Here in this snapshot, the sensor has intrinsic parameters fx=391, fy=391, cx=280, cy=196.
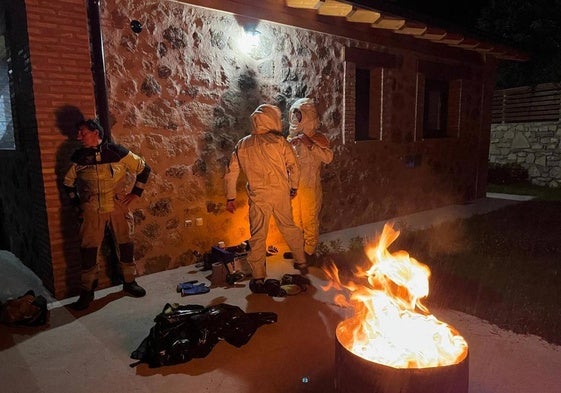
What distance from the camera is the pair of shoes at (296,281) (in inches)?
189

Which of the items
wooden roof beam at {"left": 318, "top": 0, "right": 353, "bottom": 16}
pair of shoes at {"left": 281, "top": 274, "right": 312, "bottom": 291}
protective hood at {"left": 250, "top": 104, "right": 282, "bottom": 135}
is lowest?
pair of shoes at {"left": 281, "top": 274, "right": 312, "bottom": 291}

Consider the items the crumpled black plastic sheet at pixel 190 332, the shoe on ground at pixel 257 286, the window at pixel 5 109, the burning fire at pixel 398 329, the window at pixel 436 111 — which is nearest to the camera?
the burning fire at pixel 398 329

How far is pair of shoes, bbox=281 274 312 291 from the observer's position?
4.79 metres

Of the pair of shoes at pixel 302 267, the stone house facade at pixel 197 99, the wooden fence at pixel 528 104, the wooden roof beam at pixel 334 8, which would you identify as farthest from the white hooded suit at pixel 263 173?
the wooden fence at pixel 528 104

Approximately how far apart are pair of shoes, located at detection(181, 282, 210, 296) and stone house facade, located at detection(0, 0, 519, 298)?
0.93 meters

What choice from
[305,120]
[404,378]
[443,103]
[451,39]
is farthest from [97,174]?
[443,103]

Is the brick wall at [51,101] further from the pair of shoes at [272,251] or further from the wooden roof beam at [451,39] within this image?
the wooden roof beam at [451,39]

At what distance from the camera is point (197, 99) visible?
5648mm

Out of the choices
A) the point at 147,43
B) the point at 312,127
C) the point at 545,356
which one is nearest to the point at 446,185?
the point at 312,127

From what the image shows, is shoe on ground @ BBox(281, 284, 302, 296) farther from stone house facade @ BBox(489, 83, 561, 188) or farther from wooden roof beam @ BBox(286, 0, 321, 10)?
stone house facade @ BBox(489, 83, 561, 188)

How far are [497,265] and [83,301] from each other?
5.39m

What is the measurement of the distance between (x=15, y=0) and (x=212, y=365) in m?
4.54

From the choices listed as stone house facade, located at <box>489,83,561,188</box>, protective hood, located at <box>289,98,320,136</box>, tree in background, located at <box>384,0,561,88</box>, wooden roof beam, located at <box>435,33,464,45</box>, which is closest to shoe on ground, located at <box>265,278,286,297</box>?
protective hood, located at <box>289,98,320,136</box>

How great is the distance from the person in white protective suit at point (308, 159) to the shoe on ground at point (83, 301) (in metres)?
2.92
